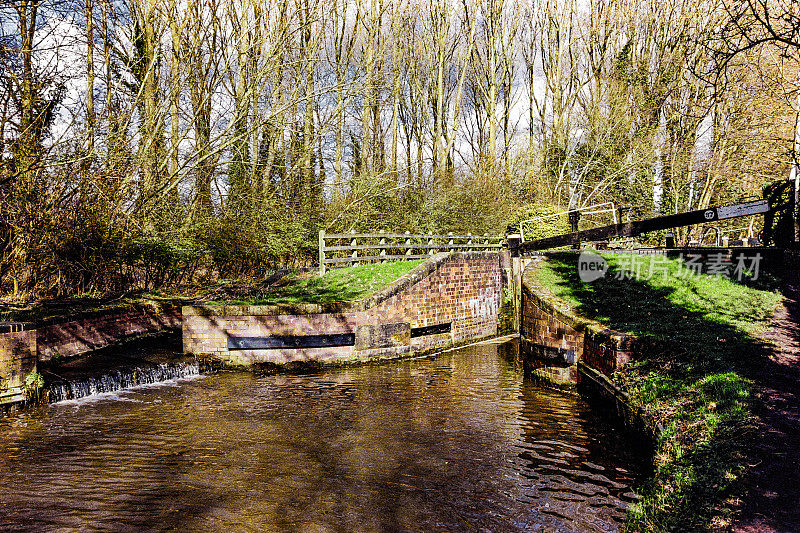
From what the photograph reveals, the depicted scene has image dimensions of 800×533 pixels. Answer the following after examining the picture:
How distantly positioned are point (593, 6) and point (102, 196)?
92.8 ft

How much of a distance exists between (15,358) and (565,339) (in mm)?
8041

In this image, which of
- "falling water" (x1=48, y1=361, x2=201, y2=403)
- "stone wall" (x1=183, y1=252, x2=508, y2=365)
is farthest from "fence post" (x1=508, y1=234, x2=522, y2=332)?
"falling water" (x1=48, y1=361, x2=201, y2=403)

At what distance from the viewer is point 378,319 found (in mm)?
11438

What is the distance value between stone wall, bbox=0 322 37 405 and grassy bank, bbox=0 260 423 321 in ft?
6.51

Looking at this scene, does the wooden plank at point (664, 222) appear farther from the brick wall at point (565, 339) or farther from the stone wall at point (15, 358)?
the stone wall at point (15, 358)

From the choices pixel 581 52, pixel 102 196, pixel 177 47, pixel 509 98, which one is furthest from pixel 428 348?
pixel 581 52

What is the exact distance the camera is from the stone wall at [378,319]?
33.0 feet

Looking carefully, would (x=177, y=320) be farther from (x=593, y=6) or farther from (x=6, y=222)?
(x=593, y=6)

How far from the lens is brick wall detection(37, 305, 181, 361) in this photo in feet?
29.7

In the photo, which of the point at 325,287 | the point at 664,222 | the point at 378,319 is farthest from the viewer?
the point at 325,287

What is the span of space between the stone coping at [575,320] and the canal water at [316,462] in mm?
1032

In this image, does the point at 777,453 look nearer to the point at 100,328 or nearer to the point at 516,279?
the point at 100,328

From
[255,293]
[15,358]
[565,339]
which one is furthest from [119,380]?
[565,339]

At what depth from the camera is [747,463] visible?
4098 mm
